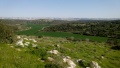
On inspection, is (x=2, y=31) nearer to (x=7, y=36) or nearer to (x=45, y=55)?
(x=7, y=36)

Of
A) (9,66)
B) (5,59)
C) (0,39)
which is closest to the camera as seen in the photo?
(9,66)

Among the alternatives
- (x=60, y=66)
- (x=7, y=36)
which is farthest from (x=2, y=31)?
(x=60, y=66)

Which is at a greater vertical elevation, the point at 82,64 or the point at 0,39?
the point at 0,39

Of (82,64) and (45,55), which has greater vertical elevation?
(45,55)

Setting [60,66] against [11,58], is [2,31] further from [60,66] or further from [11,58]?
[60,66]

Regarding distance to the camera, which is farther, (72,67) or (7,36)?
(7,36)

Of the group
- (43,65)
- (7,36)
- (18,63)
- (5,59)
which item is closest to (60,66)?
(43,65)

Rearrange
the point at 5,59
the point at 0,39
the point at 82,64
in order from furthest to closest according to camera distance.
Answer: the point at 0,39
the point at 82,64
the point at 5,59

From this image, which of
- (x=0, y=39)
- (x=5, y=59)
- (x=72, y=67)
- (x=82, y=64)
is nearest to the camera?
(x=5, y=59)

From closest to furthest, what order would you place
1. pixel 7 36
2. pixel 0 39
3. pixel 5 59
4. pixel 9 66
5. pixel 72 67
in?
pixel 9 66, pixel 5 59, pixel 72 67, pixel 0 39, pixel 7 36
